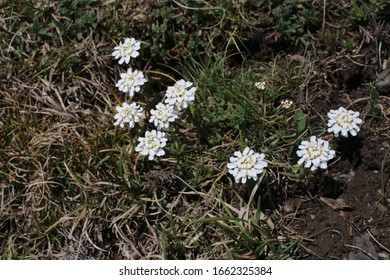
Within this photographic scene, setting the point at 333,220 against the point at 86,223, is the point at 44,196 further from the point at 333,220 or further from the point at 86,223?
the point at 333,220

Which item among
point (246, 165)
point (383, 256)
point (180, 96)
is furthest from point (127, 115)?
point (383, 256)

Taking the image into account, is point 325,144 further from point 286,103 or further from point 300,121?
point 286,103

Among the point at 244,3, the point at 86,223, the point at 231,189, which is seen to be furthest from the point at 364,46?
the point at 86,223

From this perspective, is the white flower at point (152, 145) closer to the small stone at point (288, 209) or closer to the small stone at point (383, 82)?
the small stone at point (288, 209)

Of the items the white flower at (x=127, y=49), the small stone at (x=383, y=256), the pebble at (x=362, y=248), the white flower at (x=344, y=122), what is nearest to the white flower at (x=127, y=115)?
the white flower at (x=127, y=49)

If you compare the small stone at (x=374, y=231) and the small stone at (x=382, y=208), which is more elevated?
the small stone at (x=382, y=208)

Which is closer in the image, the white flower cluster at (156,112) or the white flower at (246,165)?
the white flower at (246,165)
